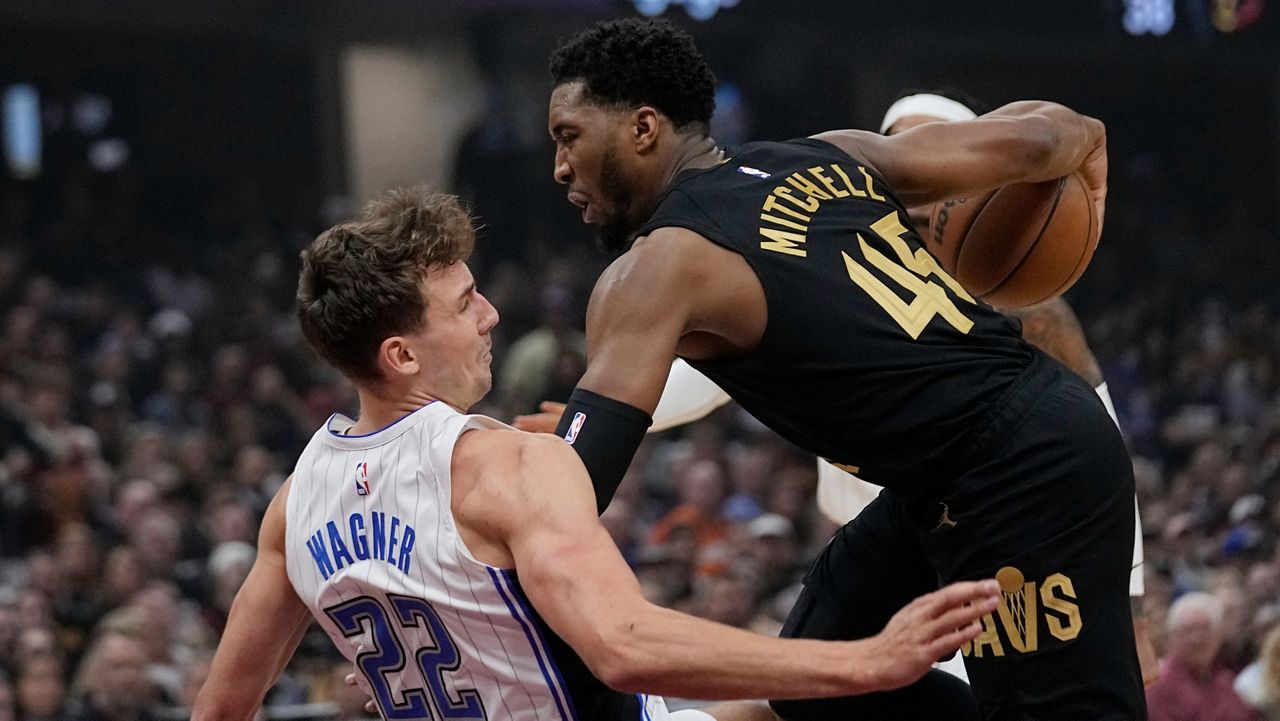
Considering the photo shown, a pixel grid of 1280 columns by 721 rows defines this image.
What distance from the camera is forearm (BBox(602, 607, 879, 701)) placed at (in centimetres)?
222

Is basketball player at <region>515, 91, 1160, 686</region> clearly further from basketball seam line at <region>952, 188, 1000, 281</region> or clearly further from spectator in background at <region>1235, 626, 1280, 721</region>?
spectator in background at <region>1235, 626, 1280, 721</region>

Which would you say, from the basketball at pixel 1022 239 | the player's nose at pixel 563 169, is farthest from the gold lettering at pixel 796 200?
the basketball at pixel 1022 239

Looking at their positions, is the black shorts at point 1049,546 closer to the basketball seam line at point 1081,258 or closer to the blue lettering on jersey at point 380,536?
the basketball seam line at point 1081,258

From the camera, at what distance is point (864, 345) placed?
2.96m

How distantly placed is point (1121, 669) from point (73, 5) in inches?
461

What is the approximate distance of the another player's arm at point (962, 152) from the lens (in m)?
3.27

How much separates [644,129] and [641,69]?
116mm

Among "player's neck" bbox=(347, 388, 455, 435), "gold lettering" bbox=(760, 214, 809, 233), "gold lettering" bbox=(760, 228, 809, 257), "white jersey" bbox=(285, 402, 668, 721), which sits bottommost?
"white jersey" bbox=(285, 402, 668, 721)

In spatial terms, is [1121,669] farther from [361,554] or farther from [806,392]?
[361,554]

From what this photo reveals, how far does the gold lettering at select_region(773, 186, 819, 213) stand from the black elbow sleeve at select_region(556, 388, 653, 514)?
52 cm

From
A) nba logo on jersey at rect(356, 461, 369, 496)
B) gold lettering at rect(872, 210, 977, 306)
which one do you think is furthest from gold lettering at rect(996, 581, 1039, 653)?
nba logo on jersey at rect(356, 461, 369, 496)

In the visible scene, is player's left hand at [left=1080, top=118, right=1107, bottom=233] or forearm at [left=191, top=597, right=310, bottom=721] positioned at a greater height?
player's left hand at [left=1080, top=118, right=1107, bottom=233]

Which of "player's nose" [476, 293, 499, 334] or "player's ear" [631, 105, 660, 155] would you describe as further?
"player's ear" [631, 105, 660, 155]

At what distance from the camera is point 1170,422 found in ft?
43.6
